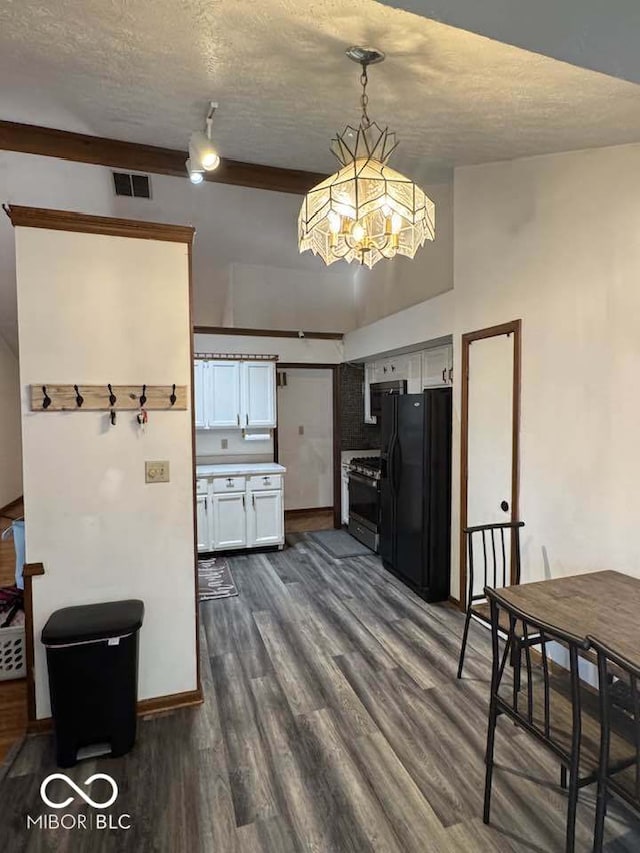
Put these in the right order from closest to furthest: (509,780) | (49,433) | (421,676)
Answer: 1. (509,780)
2. (49,433)
3. (421,676)

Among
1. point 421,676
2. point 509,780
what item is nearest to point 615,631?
point 509,780

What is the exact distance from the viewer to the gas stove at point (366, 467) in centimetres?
478

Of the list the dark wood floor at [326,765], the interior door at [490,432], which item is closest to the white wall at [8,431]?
the dark wood floor at [326,765]

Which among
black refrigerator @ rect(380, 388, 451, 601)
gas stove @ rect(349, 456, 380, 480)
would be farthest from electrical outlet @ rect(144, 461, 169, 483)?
gas stove @ rect(349, 456, 380, 480)

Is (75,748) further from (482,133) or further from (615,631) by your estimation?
(482,133)

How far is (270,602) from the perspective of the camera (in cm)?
368

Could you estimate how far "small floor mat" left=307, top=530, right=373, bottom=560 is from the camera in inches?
190

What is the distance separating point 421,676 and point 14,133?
162 inches

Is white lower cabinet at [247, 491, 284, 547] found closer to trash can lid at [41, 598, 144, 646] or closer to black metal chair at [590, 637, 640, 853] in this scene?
trash can lid at [41, 598, 144, 646]

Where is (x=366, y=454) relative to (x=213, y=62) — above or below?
below

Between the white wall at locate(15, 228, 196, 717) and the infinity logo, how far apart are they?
0.38m

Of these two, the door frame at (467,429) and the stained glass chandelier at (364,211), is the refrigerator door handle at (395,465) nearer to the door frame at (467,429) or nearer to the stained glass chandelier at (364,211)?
the door frame at (467,429)

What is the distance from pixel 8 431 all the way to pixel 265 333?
436 centimetres

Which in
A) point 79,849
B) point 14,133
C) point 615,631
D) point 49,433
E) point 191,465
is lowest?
point 79,849
